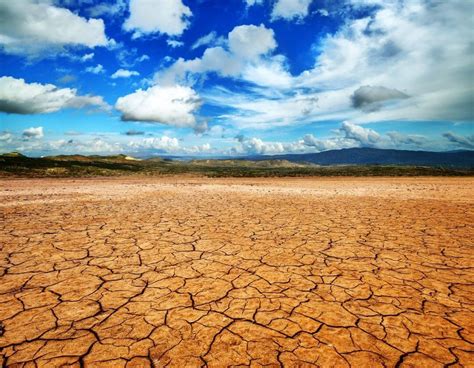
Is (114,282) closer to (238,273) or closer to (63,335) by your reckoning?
(63,335)

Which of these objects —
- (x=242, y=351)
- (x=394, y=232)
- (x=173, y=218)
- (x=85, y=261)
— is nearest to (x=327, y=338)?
(x=242, y=351)

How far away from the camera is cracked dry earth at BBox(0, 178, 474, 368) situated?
2.24 metres

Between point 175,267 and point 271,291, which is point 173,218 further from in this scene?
point 271,291

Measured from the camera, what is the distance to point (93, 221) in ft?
22.5

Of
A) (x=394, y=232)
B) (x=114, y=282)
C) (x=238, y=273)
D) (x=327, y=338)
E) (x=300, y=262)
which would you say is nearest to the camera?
(x=327, y=338)

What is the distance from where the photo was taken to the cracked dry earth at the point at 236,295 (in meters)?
2.24

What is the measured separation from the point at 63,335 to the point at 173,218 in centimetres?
488

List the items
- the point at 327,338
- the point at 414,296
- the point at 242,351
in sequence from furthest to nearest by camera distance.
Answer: the point at 414,296, the point at 327,338, the point at 242,351

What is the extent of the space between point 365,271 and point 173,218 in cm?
492

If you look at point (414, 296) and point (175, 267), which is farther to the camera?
point (175, 267)

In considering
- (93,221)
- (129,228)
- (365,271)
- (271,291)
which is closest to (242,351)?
(271,291)

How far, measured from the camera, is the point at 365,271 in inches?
151

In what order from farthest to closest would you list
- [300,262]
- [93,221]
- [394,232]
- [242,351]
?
[93,221] → [394,232] → [300,262] → [242,351]

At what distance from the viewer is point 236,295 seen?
318cm
